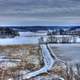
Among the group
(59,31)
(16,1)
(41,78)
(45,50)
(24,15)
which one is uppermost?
(16,1)

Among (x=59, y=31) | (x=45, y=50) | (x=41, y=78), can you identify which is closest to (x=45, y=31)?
(x=59, y=31)

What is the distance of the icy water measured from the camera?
1.42 meters

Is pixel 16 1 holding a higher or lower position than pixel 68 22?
higher

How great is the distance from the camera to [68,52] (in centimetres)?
150

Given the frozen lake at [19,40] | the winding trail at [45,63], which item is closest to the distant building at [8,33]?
the frozen lake at [19,40]

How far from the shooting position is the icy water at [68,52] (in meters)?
1.42

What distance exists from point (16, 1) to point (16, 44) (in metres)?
0.59

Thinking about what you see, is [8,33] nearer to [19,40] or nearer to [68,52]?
[19,40]

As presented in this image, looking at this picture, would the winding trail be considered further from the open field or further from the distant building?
the distant building

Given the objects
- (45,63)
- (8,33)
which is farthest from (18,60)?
(8,33)

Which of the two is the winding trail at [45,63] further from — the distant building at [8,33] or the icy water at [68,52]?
the distant building at [8,33]

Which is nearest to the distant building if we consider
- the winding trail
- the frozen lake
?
the frozen lake

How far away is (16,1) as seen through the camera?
203 centimetres

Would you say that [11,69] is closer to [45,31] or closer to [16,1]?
[45,31]
